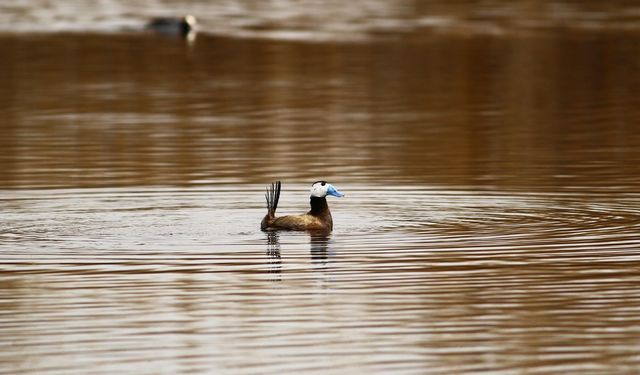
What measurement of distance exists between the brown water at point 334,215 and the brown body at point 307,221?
17cm

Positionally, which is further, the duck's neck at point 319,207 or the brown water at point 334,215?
the duck's neck at point 319,207

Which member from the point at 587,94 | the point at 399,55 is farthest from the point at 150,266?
the point at 399,55

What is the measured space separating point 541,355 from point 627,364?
1.97 ft

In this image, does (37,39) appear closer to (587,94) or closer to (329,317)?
(587,94)

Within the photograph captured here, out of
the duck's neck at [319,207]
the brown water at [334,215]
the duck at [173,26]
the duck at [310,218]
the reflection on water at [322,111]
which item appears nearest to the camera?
the brown water at [334,215]

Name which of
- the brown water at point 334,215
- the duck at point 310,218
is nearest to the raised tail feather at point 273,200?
the duck at point 310,218

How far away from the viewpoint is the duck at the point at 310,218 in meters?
17.2

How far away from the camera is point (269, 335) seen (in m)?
11.8

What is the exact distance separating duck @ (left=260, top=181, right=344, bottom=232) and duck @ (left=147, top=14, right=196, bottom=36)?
36242 millimetres

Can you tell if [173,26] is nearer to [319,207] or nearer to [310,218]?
[319,207]

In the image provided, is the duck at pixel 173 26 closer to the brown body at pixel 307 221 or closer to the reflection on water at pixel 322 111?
the reflection on water at pixel 322 111

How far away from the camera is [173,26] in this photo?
177ft

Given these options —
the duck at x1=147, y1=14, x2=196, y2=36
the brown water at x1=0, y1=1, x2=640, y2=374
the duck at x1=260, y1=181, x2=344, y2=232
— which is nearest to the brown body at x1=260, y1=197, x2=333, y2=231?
the duck at x1=260, y1=181, x2=344, y2=232

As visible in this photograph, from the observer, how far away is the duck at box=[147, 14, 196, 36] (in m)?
53.6
